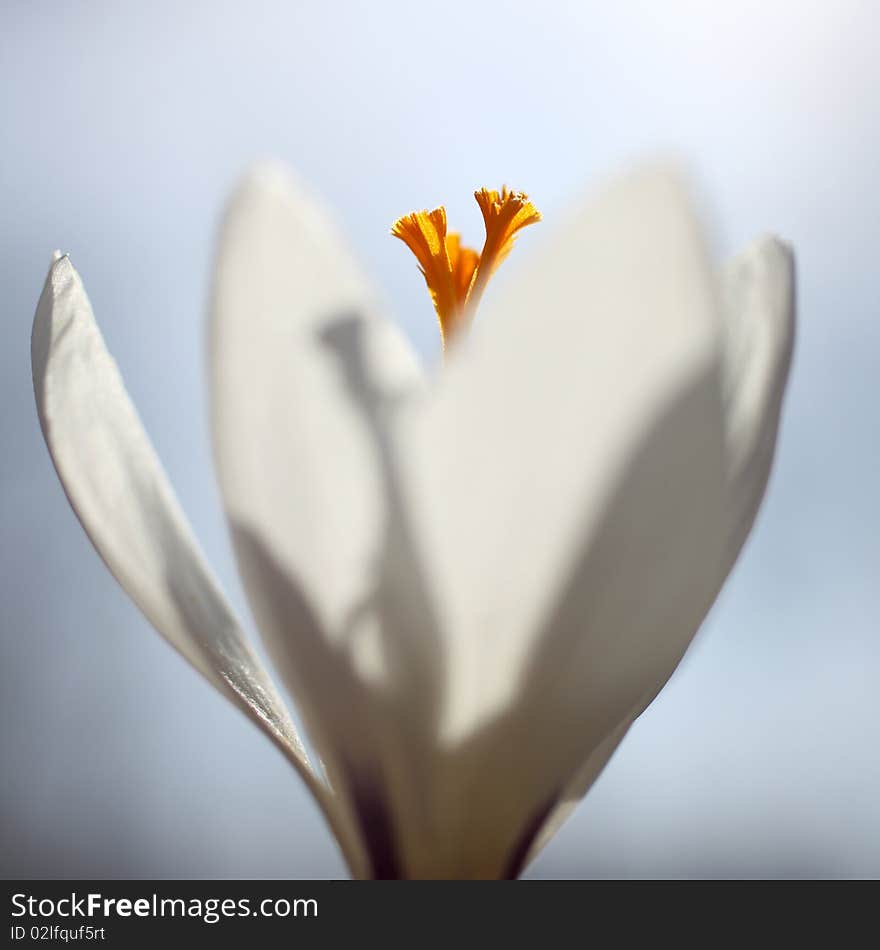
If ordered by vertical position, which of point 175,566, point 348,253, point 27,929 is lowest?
point 27,929

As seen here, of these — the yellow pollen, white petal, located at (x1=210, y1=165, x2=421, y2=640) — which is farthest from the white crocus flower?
the yellow pollen

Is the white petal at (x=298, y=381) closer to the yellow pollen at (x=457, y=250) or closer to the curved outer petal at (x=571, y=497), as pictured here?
the curved outer petal at (x=571, y=497)

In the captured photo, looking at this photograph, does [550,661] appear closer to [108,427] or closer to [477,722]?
[477,722]

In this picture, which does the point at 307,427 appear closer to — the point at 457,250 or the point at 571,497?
the point at 571,497

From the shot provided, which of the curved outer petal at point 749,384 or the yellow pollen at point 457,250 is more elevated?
the yellow pollen at point 457,250

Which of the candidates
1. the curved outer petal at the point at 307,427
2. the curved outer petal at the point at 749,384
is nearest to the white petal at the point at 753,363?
the curved outer petal at the point at 749,384

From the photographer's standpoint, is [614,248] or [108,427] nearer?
[614,248]

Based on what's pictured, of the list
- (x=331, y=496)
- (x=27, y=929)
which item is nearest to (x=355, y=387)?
(x=331, y=496)
